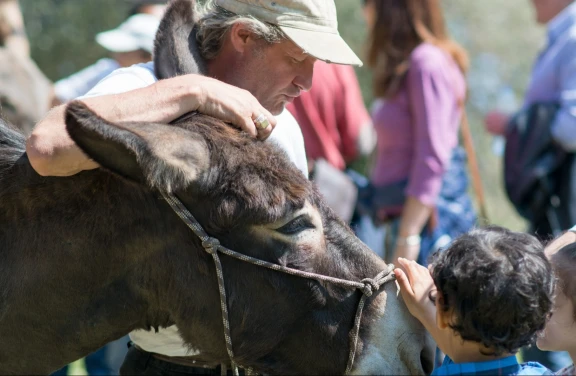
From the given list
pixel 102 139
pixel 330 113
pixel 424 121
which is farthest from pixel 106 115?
pixel 330 113

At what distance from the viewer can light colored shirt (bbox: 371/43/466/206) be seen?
5.75 metres

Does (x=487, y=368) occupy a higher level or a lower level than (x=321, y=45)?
lower

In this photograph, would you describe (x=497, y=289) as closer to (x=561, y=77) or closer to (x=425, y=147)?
(x=425, y=147)

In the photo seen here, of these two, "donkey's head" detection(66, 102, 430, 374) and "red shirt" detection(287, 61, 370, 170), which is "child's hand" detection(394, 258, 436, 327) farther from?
"red shirt" detection(287, 61, 370, 170)

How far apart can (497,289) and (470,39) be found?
1217 cm

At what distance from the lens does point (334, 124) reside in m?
6.59

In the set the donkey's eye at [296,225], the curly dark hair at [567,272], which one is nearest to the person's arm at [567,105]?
the curly dark hair at [567,272]

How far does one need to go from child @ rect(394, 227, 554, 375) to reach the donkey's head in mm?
223


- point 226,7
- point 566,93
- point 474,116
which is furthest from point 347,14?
point 226,7

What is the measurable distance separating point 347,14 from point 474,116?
2.64m

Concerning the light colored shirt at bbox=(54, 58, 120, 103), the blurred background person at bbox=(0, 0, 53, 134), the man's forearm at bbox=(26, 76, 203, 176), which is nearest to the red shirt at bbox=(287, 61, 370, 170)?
the light colored shirt at bbox=(54, 58, 120, 103)

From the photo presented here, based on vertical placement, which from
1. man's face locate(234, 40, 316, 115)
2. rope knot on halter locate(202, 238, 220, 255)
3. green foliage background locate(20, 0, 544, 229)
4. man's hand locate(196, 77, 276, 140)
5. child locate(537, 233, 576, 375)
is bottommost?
green foliage background locate(20, 0, 544, 229)

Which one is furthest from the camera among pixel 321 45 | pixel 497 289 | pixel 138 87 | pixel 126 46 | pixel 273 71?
pixel 126 46

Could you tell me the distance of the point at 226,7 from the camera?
3373mm
